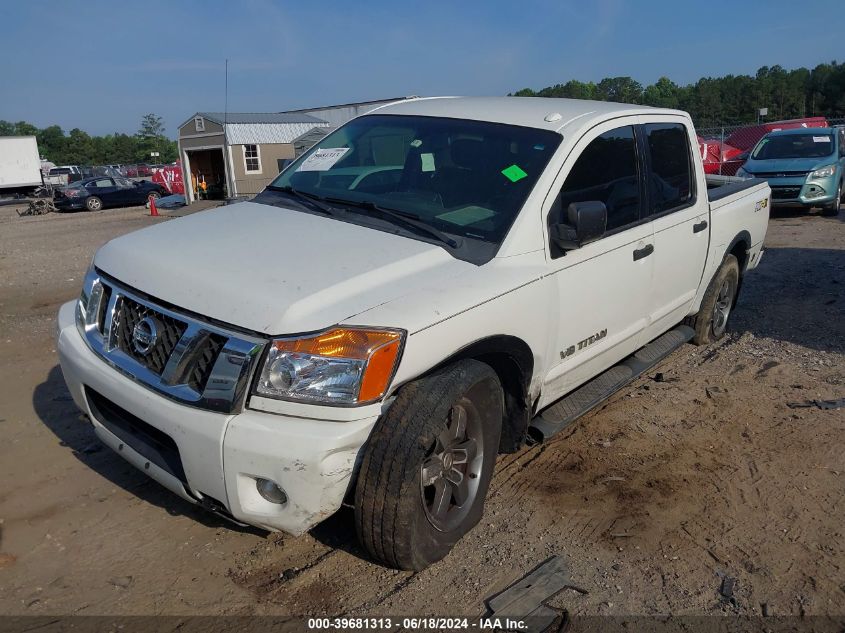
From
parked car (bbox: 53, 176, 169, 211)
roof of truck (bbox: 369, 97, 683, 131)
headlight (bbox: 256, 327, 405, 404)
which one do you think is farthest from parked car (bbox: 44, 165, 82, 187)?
headlight (bbox: 256, 327, 405, 404)

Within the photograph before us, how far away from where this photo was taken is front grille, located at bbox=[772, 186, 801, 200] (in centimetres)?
1357

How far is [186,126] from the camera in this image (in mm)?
30031

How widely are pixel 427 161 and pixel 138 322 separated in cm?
181

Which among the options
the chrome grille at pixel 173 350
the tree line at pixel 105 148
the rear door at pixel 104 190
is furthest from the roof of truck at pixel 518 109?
the tree line at pixel 105 148

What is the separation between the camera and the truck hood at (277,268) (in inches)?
104

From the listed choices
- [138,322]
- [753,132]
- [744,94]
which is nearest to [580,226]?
[138,322]

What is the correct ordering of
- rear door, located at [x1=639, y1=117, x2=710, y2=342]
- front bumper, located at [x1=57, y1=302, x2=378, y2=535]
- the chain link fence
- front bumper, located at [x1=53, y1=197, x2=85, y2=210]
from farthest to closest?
front bumper, located at [x1=53, y1=197, x2=85, y2=210], the chain link fence, rear door, located at [x1=639, y1=117, x2=710, y2=342], front bumper, located at [x1=57, y1=302, x2=378, y2=535]

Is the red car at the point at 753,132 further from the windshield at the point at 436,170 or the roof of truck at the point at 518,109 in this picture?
the windshield at the point at 436,170

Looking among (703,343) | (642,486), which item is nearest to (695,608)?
(642,486)

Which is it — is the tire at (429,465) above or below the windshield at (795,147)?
below

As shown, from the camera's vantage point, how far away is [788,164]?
45.4 feet

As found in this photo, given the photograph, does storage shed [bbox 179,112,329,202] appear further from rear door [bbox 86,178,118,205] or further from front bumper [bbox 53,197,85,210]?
front bumper [bbox 53,197,85,210]

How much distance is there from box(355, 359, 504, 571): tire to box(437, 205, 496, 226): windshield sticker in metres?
0.80

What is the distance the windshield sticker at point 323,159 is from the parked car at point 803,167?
1173 centimetres
